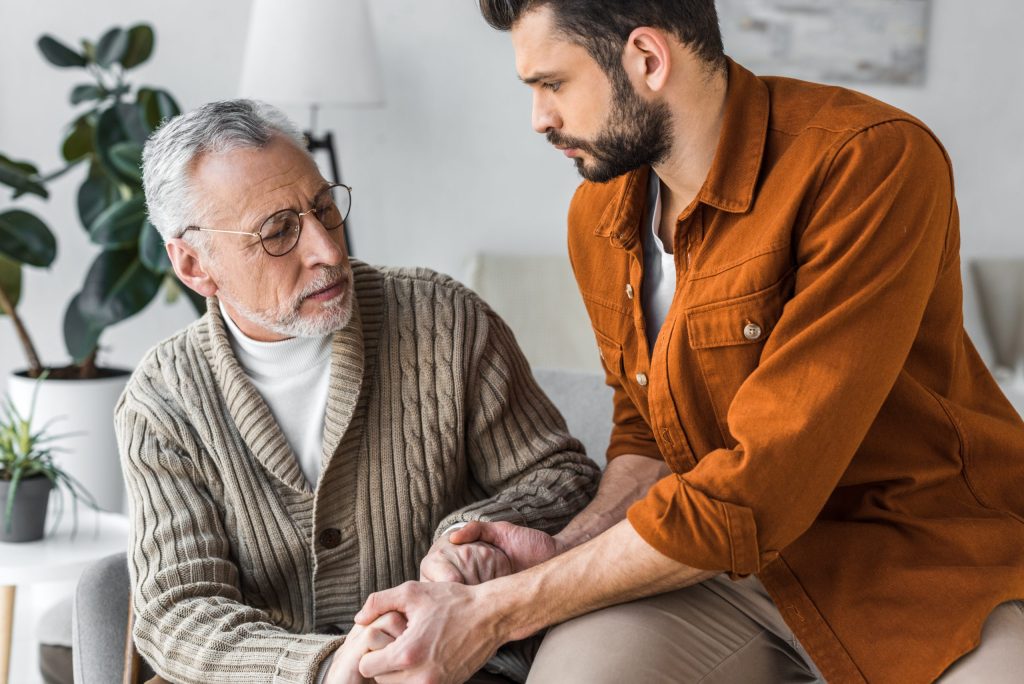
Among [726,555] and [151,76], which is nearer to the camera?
[726,555]

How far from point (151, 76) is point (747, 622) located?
122 inches

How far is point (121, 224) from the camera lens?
122 inches

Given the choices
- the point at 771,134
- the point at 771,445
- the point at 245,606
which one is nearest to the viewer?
the point at 771,445

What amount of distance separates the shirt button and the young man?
0.23 meters

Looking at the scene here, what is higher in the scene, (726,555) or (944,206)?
(944,206)

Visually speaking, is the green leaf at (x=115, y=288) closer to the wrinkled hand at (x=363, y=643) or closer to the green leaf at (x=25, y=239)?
the green leaf at (x=25, y=239)

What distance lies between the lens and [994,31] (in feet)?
13.0

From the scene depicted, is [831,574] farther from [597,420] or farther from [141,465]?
[141,465]

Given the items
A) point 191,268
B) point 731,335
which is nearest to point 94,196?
point 191,268

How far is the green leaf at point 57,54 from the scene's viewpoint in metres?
3.27

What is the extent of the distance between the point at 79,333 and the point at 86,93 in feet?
2.48

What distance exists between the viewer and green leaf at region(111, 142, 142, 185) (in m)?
3.11

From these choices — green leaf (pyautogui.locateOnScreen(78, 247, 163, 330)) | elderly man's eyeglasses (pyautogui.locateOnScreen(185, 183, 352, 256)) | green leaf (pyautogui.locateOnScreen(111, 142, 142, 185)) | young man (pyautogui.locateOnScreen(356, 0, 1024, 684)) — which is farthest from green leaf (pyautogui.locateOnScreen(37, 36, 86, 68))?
young man (pyautogui.locateOnScreen(356, 0, 1024, 684))

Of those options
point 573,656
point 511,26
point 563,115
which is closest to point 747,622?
point 573,656
